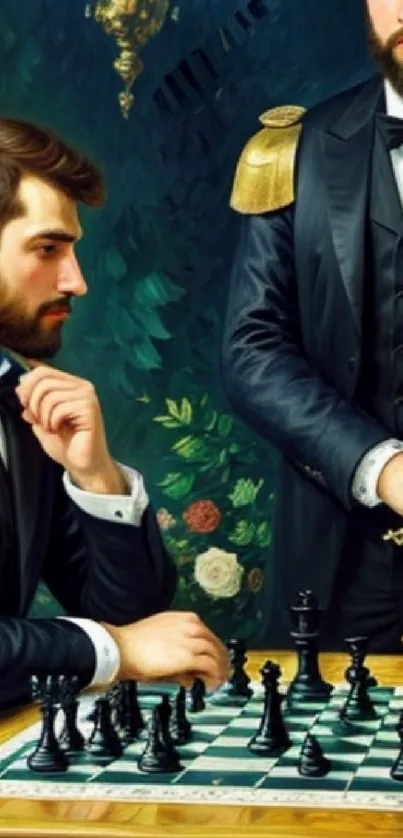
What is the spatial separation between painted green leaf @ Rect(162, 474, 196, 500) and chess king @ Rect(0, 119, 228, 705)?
0.07 m

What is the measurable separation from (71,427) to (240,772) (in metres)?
1.17

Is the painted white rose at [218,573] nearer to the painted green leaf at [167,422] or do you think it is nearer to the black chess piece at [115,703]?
the painted green leaf at [167,422]

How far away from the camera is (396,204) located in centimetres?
309

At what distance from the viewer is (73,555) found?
3.14 m

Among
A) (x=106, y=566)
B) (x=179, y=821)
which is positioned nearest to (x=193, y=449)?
(x=106, y=566)

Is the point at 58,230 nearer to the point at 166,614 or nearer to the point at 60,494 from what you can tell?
the point at 60,494

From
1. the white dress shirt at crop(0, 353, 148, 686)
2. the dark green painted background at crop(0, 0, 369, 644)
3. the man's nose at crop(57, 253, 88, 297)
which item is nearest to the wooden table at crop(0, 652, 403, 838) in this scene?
the white dress shirt at crop(0, 353, 148, 686)

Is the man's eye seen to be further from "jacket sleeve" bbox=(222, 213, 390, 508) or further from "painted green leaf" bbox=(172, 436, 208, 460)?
"painted green leaf" bbox=(172, 436, 208, 460)

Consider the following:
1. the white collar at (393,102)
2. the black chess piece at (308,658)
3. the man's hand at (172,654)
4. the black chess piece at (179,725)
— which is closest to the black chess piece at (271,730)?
the black chess piece at (179,725)

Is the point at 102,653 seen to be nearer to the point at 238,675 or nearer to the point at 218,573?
the point at 238,675

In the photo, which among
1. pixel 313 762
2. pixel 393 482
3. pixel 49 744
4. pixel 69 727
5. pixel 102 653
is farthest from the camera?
pixel 393 482

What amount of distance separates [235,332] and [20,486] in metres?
0.61

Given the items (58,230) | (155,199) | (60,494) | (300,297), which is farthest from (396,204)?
(60,494)

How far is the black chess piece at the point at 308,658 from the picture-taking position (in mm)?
2674
